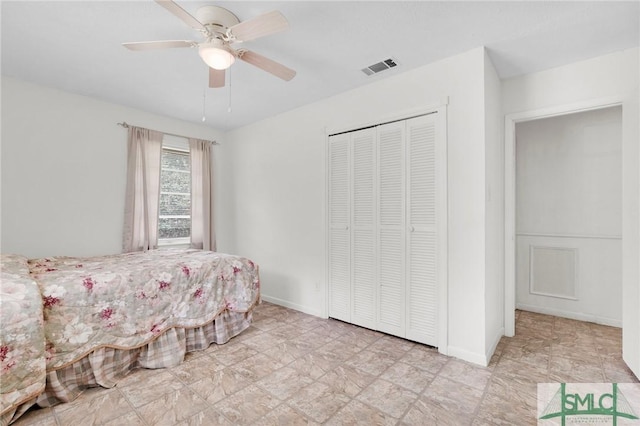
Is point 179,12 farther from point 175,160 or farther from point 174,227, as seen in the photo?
point 174,227

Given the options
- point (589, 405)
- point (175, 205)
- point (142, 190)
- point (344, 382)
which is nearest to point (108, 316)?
point (344, 382)

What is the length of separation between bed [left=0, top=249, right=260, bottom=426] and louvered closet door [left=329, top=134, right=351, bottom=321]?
3.04ft

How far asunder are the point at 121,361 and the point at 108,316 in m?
0.37

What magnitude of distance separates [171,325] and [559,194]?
434 cm

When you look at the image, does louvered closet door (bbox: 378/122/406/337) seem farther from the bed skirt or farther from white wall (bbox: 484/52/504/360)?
the bed skirt

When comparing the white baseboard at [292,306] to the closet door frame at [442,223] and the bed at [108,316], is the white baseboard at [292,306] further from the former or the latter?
the closet door frame at [442,223]

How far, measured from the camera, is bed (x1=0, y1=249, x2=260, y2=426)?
1.78 m

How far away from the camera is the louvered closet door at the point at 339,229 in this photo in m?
3.35

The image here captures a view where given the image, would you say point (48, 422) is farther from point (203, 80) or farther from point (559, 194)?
point (559, 194)

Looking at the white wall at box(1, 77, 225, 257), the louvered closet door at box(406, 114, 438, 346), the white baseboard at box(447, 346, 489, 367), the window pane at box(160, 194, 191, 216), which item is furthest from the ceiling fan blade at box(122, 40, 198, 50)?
the white baseboard at box(447, 346, 489, 367)

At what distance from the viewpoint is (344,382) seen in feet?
7.15

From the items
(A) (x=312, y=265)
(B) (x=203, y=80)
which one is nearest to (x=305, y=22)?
(B) (x=203, y=80)

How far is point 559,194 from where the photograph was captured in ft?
11.7

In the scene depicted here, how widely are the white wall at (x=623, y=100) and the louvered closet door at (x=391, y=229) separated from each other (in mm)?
1193
